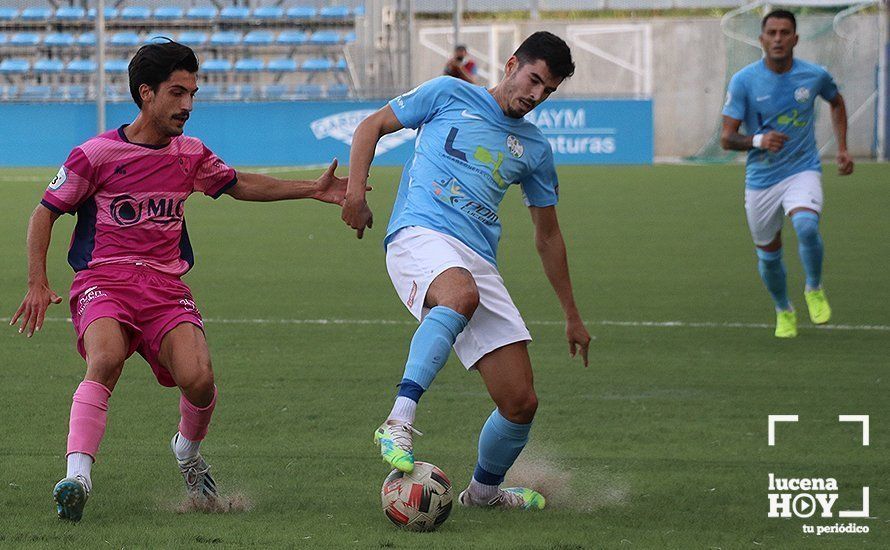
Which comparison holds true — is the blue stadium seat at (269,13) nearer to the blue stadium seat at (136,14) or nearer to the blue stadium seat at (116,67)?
the blue stadium seat at (136,14)

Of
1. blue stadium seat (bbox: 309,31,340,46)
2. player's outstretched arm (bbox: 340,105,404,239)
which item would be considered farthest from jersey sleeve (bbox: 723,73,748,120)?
blue stadium seat (bbox: 309,31,340,46)

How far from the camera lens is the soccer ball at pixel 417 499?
4.32 m

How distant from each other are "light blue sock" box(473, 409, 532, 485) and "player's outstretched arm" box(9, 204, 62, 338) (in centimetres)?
154

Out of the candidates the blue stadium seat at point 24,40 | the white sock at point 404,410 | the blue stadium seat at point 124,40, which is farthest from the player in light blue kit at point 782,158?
the blue stadium seat at point 24,40

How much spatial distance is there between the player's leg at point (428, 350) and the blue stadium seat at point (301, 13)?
1179 inches

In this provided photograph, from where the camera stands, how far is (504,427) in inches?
188

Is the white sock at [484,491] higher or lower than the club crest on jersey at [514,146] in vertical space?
lower

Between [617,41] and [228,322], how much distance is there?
29.0 meters

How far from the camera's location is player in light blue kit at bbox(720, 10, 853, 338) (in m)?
8.97

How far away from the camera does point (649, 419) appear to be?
636 centimetres

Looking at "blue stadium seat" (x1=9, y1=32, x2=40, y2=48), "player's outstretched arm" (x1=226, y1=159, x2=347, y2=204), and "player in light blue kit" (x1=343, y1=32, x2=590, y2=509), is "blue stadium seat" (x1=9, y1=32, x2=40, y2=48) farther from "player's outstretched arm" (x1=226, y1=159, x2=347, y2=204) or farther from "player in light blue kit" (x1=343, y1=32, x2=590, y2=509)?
"player in light blue kit" (x1=343, y1=32, x2=590, y2=509)

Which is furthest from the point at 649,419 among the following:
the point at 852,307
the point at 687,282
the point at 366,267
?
the point at 366,267

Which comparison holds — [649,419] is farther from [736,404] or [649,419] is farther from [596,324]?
[596,324]

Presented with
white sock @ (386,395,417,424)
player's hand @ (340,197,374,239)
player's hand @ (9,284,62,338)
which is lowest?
white sock @ (386,395,417,424)
